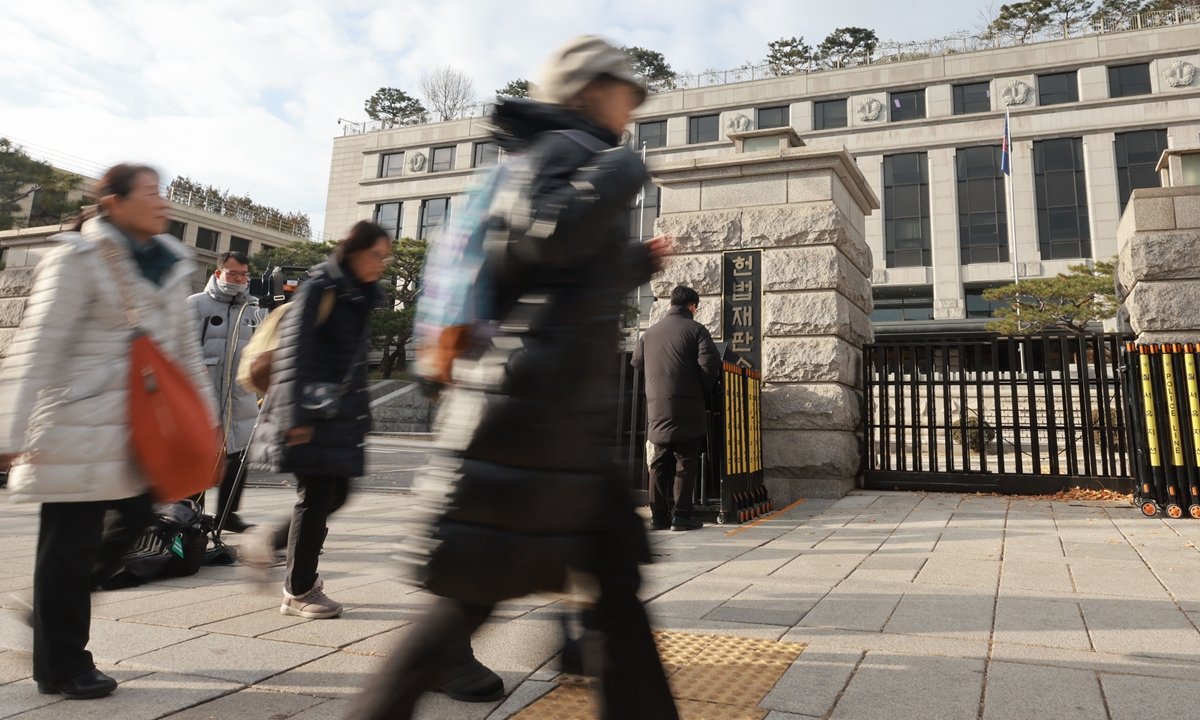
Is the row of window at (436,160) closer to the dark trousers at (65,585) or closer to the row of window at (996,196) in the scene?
the row of window at (996,196)

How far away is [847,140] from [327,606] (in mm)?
40827

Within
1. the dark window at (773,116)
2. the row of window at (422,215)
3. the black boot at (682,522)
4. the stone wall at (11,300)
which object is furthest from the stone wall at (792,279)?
the row of window at (422,215)

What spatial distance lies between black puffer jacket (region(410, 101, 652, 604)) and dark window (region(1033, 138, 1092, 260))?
39.9 metres

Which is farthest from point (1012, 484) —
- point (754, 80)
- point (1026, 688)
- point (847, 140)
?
point (754, 80)

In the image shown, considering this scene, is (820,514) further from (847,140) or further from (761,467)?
(847,140)

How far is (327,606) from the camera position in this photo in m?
3.25

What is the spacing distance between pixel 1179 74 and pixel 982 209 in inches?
407

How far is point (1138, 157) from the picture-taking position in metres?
34.6

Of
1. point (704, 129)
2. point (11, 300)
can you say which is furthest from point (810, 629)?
point (704, 129)

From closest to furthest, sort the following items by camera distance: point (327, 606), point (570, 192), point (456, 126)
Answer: point (570, 192) → point (327, 606) → point (456, 126)

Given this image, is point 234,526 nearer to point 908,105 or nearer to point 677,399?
point 677,399

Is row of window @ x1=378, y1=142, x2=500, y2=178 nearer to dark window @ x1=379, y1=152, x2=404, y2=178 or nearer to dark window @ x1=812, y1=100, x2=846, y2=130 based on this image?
dark window @ x1=379, y1=152, x2=404, y2=178

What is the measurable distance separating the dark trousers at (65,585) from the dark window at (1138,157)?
41.6 meters

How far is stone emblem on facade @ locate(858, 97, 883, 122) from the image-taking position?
38.9m
